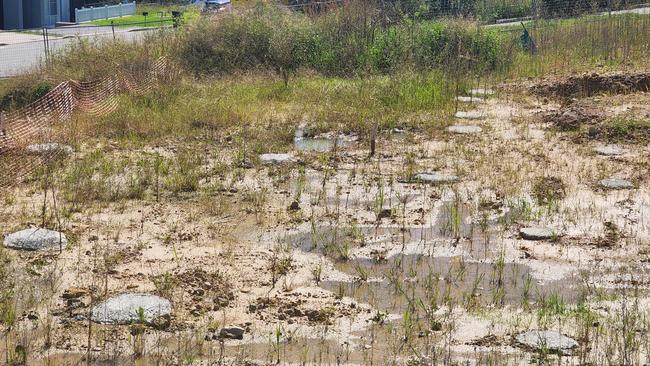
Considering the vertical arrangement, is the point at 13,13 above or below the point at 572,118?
below

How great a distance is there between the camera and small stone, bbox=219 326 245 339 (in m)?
6.15

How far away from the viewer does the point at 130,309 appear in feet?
21.4

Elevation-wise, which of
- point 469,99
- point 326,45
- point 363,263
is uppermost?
point 326,45

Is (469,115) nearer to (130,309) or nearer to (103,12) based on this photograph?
(130,309)

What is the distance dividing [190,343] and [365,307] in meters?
1.34

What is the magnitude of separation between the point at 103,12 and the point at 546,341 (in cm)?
4212

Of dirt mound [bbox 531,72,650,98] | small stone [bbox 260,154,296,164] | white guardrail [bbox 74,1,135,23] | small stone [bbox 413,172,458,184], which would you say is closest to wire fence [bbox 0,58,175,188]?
small stone [bbox 260,154,296,164]

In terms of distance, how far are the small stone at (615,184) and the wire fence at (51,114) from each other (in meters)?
6.18

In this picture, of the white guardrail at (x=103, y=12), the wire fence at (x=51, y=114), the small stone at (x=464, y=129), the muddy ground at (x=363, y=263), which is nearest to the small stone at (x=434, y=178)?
the muddy ground at (x=363, y=263)

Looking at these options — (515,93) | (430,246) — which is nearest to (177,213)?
(430,246)

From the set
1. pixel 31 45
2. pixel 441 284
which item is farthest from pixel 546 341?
pixel 31 45

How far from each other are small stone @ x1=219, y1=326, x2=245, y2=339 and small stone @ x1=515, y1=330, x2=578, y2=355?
5.79 ft

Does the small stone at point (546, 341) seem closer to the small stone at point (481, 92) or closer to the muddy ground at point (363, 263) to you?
the muddy ground at point (363, 263)

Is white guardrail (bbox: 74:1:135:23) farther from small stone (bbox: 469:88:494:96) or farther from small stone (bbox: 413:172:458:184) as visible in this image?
small stone (bbox: 413:172:458:184)
